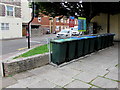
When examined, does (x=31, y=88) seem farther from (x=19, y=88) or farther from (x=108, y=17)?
(x=108, y=17)

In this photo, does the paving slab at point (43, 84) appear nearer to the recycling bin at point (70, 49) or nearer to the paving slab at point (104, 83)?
the paving slab at point (104, 83)

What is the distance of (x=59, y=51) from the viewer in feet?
15.1

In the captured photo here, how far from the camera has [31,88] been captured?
3021 millimetres

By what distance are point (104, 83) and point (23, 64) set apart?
2.88 metres

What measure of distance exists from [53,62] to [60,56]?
1.68ft

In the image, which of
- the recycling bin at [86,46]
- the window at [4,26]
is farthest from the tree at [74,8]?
the window at [4,26]

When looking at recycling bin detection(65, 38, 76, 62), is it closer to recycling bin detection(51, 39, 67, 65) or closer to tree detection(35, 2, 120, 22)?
recycling bin detection(51, 39, 67, 65)

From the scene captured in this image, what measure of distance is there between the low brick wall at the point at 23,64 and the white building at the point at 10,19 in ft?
54.1

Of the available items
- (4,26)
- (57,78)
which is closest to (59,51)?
(57,78)

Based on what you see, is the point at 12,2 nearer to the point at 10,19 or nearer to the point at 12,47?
the point at 10,19

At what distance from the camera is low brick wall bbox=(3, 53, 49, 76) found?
373cm

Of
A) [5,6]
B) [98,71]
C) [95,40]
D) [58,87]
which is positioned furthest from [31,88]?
[5,6]

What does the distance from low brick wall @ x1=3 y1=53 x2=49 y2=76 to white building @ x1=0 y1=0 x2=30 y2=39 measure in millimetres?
16504

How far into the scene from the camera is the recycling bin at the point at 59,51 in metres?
4.60
